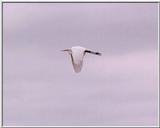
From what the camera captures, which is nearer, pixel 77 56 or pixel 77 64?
pixel 77 64

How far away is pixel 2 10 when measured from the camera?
16391mm

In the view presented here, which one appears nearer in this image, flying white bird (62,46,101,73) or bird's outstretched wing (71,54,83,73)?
bird's outstretched wing (71,54,83,73)

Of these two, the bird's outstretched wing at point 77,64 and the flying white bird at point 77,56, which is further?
the flying white bird at point 77,56

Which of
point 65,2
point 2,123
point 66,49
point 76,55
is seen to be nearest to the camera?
point 2,123

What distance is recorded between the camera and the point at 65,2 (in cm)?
1616

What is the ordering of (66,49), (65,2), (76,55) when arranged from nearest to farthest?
(65,2), (76,55), (66,49)

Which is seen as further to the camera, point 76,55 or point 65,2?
point 76,55

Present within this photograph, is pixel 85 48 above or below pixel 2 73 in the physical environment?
above

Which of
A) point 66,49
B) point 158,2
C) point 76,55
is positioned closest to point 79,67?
point 76,55

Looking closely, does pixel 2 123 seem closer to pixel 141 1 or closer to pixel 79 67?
pixel 79 67

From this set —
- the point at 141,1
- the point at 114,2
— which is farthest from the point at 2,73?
the point at 141,1

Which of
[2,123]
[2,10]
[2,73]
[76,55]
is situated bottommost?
[2,123]

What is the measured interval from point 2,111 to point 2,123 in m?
0.79

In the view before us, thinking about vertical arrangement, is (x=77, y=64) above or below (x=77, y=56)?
below
